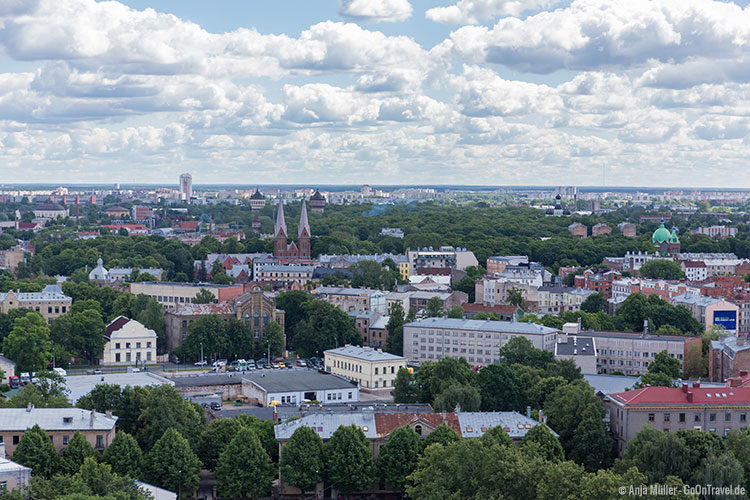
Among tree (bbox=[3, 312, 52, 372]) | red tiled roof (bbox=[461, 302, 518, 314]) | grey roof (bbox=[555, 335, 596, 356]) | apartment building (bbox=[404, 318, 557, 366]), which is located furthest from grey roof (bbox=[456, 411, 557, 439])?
red tiled roof (bbox=[461, 302, 518, 314])

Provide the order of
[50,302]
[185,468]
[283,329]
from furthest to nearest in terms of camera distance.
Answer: [50,302]
[283,329]
[185,468]

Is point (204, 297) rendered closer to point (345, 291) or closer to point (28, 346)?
point (345, 291)

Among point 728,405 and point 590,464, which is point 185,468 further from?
point 728,405

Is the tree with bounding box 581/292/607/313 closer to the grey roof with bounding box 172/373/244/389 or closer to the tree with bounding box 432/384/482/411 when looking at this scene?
the grey roof with bounding box 172/373/244/389

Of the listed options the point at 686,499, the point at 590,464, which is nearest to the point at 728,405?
the point at 590,464

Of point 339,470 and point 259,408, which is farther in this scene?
point 259,408

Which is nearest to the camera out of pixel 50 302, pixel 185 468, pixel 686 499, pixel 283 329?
pixel 686 499
